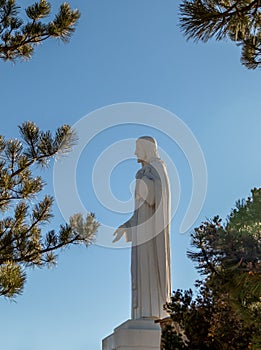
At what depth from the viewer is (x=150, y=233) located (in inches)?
218

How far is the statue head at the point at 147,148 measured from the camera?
573 cm

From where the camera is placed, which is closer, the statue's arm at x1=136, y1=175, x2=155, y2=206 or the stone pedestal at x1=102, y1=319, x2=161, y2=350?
the stone pedestal at x1=102, y1=319, x2=161, y2=350

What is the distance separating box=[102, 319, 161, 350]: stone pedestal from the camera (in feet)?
15.3

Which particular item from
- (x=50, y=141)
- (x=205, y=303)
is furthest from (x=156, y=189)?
(x=205, y=303)

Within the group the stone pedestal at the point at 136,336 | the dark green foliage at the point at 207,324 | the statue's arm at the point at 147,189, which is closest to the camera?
the dark green foliage at the point at 207,324

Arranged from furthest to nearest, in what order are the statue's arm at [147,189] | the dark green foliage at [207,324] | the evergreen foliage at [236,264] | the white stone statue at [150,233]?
the statue's arm at [147,189], the white stone statue at [150,233], the dark green foliage at [207,324], the evergreen foliage at [236,264]

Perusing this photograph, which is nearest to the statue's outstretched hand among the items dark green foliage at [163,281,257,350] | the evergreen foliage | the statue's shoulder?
the statue's shoulder

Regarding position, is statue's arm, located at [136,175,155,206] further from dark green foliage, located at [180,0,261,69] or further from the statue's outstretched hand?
dark green foliage, located at [180,0,261,69]

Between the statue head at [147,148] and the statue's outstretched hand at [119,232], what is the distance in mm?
710

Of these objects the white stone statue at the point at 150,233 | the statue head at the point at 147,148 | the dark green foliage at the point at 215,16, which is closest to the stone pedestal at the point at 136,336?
the white stone statue at the point at 150,233

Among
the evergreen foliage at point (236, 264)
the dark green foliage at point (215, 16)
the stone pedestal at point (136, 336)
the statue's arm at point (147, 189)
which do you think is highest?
the statue's arm at point (147, 189)

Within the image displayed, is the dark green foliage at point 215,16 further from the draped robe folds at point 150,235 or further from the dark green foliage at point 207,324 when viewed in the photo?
the draped robe folds at point 150,235

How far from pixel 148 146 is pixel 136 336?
6.33 ft

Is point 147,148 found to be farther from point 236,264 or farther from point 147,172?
point 236,264
